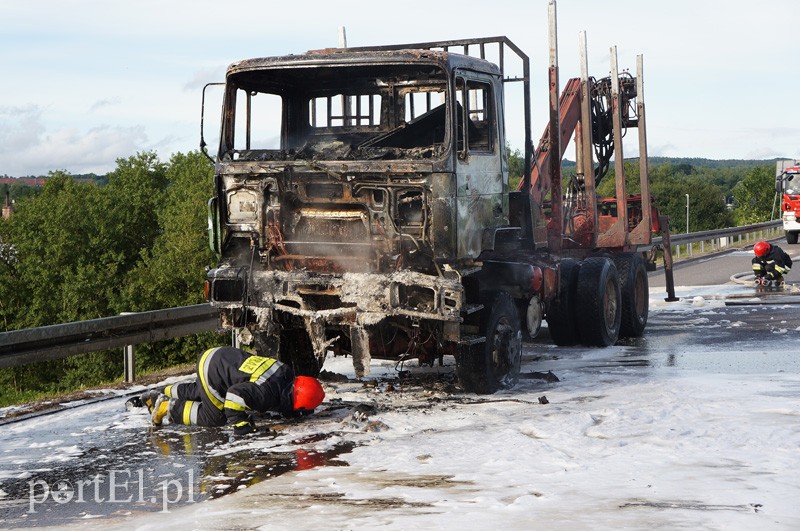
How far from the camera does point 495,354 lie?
33.0 ft

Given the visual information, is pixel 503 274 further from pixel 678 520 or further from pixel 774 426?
pixel 678 520

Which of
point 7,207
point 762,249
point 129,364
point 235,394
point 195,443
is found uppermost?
point 7,207

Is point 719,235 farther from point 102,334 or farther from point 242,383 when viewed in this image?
point 242,383

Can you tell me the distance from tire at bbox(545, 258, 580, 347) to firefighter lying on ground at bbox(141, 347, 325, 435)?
5255mm

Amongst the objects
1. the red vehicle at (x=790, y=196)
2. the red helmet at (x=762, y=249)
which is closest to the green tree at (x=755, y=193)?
the red vehicle at (x=790, y=196)

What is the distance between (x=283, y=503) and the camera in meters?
6.26

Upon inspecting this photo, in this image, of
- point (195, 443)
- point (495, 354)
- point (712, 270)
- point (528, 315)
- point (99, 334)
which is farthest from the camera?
point (712, 270)

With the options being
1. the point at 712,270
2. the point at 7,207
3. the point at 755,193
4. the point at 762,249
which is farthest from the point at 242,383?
the point at 755,193

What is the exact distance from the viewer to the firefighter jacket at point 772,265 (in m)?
20.9

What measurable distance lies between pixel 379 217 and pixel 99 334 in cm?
378

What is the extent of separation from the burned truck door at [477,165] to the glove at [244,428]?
2.33 meters

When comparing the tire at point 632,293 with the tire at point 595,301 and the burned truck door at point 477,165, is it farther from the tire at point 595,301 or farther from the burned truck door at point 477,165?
the burned truck door at point 477,165

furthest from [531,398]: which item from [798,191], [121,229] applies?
[121,229]

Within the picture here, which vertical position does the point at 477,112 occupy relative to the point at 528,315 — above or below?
above
